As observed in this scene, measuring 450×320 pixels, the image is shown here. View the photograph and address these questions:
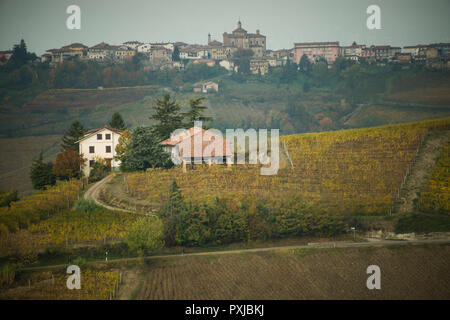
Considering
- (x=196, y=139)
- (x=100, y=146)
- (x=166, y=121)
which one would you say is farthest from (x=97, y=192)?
(x=166, y=121)

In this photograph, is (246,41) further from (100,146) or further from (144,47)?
(100,146)

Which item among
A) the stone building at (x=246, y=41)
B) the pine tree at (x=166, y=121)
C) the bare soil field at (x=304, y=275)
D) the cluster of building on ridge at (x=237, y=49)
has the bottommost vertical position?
the bare soil field at (x=304, y=275)

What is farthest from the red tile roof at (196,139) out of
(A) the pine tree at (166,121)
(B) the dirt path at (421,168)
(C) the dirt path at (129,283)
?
(C) the dirt path at (129,283)

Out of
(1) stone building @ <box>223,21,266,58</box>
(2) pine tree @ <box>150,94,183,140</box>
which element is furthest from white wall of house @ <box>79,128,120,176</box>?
(1) stone building @ <box>223,21,266,58</box>

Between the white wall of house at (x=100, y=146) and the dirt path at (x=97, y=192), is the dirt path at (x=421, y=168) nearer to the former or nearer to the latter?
the dirt path at (x=97, y=192)

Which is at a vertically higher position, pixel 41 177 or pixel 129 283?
pixel 41 177
